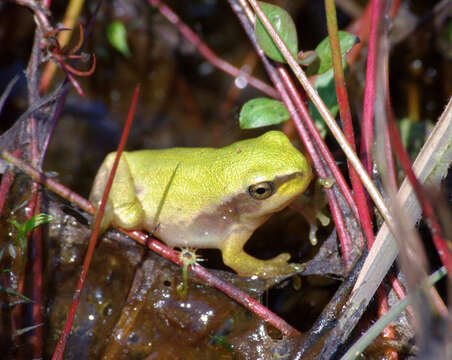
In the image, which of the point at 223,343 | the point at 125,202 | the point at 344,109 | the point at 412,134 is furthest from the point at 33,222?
the point at 412,134

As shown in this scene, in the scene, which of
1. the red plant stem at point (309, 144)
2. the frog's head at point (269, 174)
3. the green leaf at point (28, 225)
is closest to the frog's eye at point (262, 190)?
the frog's head at point (269, 174)

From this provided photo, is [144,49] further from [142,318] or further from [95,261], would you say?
[142,318]

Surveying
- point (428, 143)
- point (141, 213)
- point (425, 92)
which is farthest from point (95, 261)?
point (425, 92)

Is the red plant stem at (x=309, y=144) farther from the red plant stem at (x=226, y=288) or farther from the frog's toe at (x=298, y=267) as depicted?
the red plant stem at (x=226, y=288)

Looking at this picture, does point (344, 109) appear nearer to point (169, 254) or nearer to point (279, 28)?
point (279, 28)

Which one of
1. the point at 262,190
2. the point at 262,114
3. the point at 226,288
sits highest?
the point at 262,114

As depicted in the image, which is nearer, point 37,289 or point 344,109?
point 344,109
